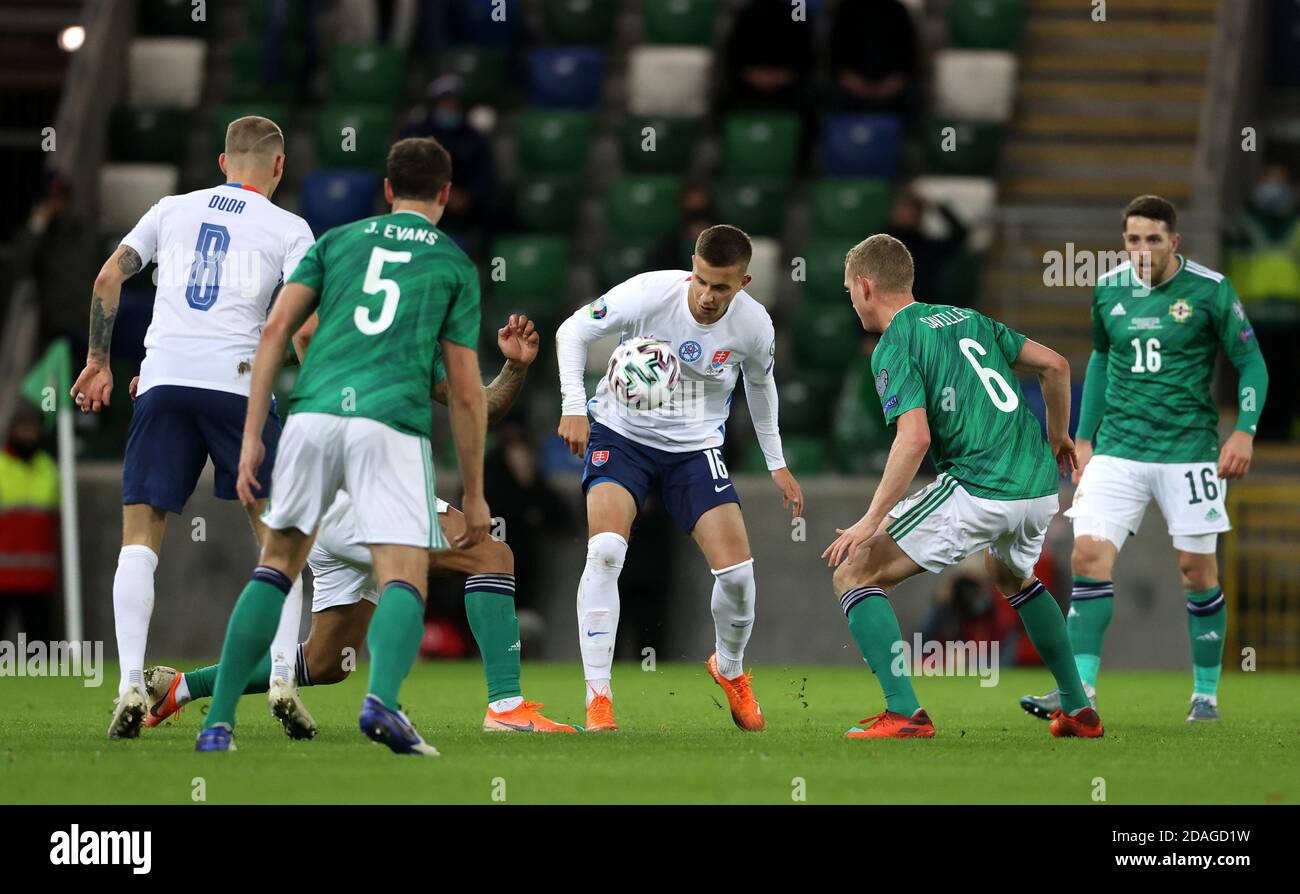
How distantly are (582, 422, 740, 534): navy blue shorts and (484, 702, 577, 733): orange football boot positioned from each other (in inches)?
39.3

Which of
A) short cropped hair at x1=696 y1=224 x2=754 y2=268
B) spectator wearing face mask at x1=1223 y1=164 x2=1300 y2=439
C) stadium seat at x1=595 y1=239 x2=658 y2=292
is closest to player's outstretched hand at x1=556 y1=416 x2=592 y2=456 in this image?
short cropped hair at x1=696 y1=224 x2=754 y2=268

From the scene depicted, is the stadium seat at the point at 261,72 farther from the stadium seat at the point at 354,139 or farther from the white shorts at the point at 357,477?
the white shorts at the point at 357,477

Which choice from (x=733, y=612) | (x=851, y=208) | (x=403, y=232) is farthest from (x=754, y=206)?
(x=403, y=232)

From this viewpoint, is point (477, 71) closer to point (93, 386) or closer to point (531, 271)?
point (531, 271)

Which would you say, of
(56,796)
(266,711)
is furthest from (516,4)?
(56,796)

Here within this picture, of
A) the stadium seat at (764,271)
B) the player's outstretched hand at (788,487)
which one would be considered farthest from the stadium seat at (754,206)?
the player's outstretched hand at (788,487)

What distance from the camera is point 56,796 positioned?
6.10 meters

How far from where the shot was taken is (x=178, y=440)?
792 centimetres

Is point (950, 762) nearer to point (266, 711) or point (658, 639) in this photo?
point (266, 711)

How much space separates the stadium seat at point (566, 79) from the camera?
18.1 metres

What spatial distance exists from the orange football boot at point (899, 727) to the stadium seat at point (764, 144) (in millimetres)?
9650

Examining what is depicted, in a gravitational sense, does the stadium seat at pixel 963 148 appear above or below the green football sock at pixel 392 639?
above

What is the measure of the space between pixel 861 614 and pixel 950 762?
86 cm

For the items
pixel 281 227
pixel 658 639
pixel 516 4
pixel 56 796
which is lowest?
pixel 658 639
